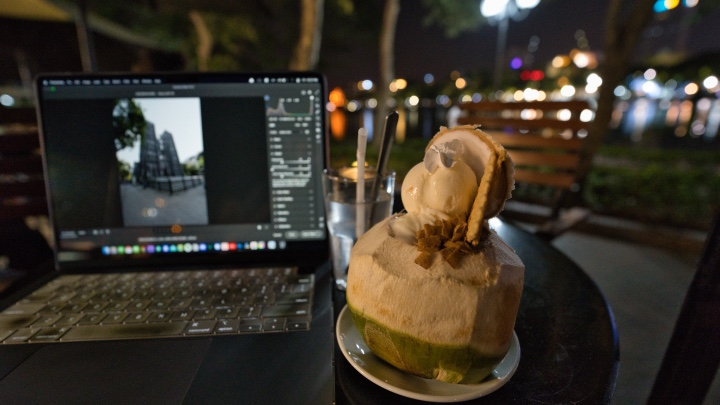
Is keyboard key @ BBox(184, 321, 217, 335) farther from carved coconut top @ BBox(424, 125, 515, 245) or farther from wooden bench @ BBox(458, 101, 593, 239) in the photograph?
wooden bench @ BBox(458, 101, 593, 239)

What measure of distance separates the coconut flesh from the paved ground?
167 centimetres

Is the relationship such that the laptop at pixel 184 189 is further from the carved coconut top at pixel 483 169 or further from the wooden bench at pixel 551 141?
the wooden bench at pixel 551 141

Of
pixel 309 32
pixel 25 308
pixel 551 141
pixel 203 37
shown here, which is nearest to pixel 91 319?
pixel 25 308

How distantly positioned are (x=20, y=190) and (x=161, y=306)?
1154 millimetres

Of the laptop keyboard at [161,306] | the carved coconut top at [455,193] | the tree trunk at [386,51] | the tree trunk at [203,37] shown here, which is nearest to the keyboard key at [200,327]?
the laptop keyboard at [161,306]

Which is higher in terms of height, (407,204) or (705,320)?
(407,204)

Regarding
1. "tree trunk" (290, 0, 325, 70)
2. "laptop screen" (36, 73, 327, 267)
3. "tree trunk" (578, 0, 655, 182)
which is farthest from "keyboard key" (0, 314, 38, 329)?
"tree trunk" (290, 0, 325, 70)

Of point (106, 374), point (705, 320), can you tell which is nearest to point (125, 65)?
point (106, 374)

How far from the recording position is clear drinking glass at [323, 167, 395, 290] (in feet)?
2.51

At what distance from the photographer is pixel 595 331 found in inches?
24.1

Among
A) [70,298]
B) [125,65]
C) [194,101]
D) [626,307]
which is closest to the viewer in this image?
[70,298]

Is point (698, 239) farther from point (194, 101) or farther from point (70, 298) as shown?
point (70, 298)

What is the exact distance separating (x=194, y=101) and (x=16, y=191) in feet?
3.46

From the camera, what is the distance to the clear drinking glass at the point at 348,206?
0.76 metres
